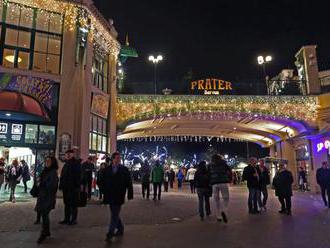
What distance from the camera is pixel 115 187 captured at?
6457 millimetres

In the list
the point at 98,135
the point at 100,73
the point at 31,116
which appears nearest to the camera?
the point at 31,116

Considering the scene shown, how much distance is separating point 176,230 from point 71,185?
9.11 feet

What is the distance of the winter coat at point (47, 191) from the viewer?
6367mm

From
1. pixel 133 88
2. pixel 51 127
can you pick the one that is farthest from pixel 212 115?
pixel 51 127

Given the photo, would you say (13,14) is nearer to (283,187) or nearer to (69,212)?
(69,212)

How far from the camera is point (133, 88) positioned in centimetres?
2214

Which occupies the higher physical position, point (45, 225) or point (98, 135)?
point (98, 135)

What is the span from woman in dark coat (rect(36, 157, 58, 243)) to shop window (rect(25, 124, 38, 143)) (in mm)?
9011

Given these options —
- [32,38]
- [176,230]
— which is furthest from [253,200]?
[32,38]

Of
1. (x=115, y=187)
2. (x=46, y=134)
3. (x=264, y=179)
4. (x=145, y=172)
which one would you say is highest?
(x=46, y=134)

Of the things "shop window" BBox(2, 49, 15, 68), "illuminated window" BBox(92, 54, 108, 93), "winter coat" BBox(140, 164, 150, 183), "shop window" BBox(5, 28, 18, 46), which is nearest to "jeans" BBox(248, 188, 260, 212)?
"winter coat" BBox(140, 164, 150, 183)

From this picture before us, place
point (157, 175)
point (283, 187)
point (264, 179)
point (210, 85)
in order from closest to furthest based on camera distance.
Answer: point (283, 187), point (264, 179), point (157, 175), point (210, 85)

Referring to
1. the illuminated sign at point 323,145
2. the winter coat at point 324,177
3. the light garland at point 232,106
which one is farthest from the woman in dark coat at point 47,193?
the illuminated sign at point 323,145

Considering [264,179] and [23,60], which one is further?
[23,60]
